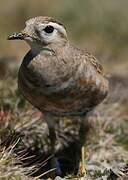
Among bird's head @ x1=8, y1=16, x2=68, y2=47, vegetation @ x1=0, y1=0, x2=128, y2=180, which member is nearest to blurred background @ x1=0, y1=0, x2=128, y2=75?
vegetation @ x1=0, y1=0, x2=128, y2=180

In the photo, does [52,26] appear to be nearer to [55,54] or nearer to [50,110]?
[55,54]

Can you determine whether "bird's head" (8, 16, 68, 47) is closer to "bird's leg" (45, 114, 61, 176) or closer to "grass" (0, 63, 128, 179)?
"bird's leg" (45, 114, 61, 176)

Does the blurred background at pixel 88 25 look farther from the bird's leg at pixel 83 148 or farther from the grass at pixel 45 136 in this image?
the bird's leg at pixel 83 148

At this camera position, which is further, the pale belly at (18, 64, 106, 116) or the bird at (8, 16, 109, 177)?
the pale belly at (18, 64, 106, 116)

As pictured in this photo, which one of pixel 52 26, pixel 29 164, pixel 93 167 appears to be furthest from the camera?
pixel 93 167

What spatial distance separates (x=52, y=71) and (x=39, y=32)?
0.53m

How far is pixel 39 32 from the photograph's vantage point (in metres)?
7.43

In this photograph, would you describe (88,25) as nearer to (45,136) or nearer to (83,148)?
(45,136)

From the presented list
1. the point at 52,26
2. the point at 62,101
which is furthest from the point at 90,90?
the point at 52,26

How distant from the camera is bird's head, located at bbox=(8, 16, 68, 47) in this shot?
739cm

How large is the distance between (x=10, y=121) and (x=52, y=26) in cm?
194

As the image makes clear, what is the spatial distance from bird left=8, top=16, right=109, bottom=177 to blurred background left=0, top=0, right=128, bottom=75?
466cm

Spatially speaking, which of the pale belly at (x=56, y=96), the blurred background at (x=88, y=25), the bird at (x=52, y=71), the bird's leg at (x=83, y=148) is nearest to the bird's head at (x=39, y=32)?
the bird at (x=52, y=71)

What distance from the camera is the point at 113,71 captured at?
13.0m
